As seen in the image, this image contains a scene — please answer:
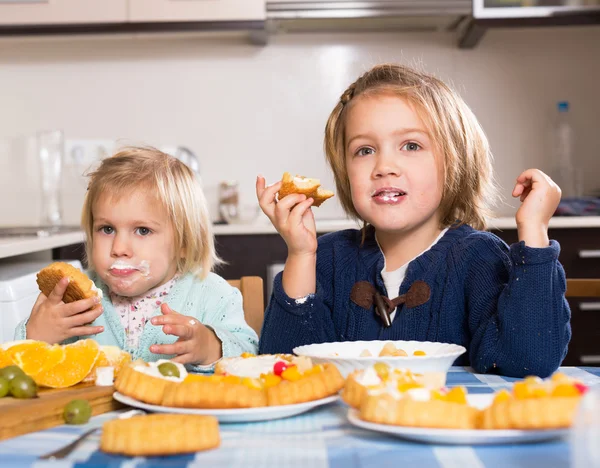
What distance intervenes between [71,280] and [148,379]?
52cm

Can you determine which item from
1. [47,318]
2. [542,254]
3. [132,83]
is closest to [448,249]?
[542,254]

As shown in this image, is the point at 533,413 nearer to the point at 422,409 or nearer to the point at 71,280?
the point at 422,409

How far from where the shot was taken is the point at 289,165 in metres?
3.30

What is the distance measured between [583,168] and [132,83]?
1931 millimetres

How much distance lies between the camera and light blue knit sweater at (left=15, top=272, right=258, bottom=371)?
1532mm

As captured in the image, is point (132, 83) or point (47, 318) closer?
point (47, 318)

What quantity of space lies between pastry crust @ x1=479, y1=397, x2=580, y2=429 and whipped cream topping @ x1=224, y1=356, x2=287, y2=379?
0.94ft

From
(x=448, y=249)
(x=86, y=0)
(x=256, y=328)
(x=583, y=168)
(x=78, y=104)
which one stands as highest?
(x=86, y=0)

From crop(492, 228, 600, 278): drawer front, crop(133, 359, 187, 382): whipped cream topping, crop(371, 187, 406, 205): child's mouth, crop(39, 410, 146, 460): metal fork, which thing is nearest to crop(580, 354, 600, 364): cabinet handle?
crop(492, 228, 600, 278): drawer front

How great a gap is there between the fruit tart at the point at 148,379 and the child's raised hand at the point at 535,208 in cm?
55

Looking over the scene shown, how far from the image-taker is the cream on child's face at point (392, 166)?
1.36 metres

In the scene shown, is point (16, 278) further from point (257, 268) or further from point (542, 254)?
point (542, 254)

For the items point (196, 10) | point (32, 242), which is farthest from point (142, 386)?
point (196, 10)

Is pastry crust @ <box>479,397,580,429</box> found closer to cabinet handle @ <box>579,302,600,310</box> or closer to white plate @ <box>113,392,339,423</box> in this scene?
white plate @ <box>113,392,339,423</box>
